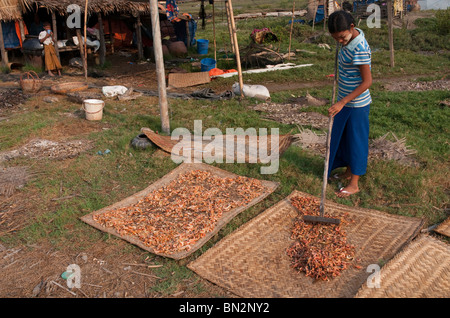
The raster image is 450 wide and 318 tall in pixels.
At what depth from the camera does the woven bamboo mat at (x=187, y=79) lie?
30.8 feet

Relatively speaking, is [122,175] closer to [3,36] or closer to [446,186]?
[446,186]

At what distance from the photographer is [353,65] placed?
3.53 meters

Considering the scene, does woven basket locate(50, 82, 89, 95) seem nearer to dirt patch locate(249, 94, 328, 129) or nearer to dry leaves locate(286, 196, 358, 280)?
dirt patch locate(249, 94, 328, 129)

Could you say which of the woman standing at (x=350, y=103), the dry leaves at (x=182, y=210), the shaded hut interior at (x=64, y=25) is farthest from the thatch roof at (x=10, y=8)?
the woman standing at (x=350, y=103)

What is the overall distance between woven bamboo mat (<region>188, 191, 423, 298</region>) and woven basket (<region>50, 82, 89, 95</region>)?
20.3ft

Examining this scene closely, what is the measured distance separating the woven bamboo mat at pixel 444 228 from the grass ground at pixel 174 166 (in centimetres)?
14

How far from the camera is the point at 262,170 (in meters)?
4.57

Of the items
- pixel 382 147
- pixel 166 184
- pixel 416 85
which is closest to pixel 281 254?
pixel 166 184

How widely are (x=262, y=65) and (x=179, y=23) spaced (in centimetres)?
492

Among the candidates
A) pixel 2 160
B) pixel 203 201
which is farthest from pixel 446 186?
pixel 2 160

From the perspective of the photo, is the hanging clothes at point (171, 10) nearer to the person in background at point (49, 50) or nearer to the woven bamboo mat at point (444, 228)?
the person in background at point (49, 50)

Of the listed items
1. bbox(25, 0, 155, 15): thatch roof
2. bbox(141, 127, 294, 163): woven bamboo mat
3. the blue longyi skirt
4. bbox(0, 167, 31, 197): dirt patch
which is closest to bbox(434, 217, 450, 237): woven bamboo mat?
the blue longyi skirt
